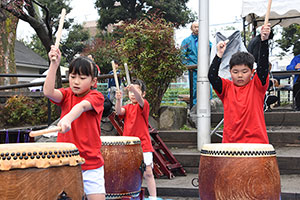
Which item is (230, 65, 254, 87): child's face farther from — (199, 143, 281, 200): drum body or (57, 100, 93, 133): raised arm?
(57, 100, 93, 133): raised arm

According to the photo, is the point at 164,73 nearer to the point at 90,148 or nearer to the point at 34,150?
the point at 90,148

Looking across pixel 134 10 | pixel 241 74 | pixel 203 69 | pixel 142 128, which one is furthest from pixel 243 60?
pixel 134 10

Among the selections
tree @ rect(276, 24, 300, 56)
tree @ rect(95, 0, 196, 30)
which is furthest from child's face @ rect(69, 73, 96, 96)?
tree @ rect(95, 0, 196, 30)

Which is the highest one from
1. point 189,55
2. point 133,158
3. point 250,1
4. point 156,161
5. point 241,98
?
point 250,1

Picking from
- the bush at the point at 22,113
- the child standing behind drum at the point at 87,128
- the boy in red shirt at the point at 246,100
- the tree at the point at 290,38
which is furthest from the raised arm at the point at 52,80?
the tree at the point at 290,38

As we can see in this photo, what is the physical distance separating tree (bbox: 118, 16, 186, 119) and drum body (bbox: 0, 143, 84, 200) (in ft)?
16.1

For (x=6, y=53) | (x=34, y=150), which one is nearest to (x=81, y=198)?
(x=34, y=150)

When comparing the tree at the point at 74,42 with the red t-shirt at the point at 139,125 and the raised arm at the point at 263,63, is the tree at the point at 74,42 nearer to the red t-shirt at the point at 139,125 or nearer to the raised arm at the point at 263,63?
the red t-shirt at the point at 139,125

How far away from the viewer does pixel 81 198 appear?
263 centimetres

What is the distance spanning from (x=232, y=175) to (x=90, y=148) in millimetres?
1073

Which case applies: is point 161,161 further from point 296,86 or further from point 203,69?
point 296,86

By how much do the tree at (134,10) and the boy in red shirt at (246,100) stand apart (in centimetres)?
2171

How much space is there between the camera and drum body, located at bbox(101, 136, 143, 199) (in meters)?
4.28

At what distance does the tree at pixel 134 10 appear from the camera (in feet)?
82.7
